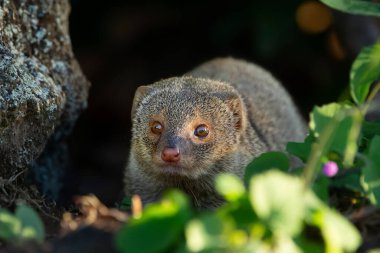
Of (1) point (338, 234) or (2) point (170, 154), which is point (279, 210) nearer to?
(1) point (338, 234)

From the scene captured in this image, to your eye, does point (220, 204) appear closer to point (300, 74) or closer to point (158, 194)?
point (158, 194)

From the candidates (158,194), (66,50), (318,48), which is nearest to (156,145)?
(158,194)

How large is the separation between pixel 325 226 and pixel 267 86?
10.8ft

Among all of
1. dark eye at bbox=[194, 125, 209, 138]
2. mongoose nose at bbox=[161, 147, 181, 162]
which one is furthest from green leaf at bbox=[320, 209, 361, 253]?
dark eye at bbox=[194, 125, 209, 138]

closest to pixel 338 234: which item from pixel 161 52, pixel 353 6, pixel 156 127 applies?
pixel 353 6

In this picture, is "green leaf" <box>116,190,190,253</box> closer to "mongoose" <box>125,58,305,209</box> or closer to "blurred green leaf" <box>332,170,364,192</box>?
"blurred green leaf" <box>332,170,364,192</box>

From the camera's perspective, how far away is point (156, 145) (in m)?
3.62

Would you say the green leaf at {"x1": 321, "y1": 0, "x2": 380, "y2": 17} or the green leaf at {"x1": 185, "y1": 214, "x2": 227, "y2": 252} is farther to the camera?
the green leaf at {"x1": 321, "y1": 0, "x2": 380, "y2": 17}

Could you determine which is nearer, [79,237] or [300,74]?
[79,237]

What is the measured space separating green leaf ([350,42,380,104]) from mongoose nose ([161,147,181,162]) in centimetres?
99

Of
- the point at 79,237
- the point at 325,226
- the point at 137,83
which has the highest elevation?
the point at 325,226

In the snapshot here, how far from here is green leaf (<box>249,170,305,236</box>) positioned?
192 cm

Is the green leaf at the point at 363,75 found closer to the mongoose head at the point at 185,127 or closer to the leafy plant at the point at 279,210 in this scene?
the leafy plant at the point at 279,210

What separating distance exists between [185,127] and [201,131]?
10 cm
